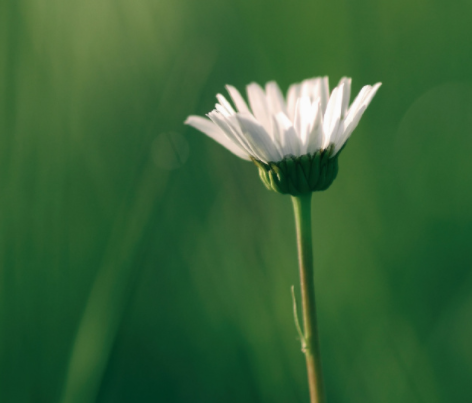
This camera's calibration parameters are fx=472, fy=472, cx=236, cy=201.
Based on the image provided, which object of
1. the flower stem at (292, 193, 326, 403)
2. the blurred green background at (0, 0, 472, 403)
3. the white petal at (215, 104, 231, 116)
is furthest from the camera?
the blurred green background at (0, 0, 472, 403)

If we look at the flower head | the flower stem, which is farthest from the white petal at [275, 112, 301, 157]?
the flower stem

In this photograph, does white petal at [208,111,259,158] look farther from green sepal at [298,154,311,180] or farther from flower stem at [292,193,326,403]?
flower stem at [292,193,326,403]

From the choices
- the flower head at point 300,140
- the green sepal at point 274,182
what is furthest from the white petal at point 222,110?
the green sepal at point 274,182

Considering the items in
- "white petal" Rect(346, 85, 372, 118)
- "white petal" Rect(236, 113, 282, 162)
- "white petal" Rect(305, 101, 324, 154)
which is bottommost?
"white petal" Rect(236, 113, 282, 162)

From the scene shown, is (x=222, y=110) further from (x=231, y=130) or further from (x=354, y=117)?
(x=354, y=117)

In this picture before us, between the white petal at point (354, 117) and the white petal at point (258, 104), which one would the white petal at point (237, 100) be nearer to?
the white petal at point (258, 104)

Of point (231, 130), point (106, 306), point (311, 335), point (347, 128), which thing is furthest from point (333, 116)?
point (106, 306)

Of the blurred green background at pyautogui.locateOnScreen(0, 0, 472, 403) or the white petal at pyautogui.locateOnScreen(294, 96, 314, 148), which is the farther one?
the blurred green background at pyautogui.locateOnScreen(0, 0, 472, 403)

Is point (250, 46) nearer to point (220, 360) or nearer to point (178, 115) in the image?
point (178, 115)

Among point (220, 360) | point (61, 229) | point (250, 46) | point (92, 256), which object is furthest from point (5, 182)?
point (250, 46)
